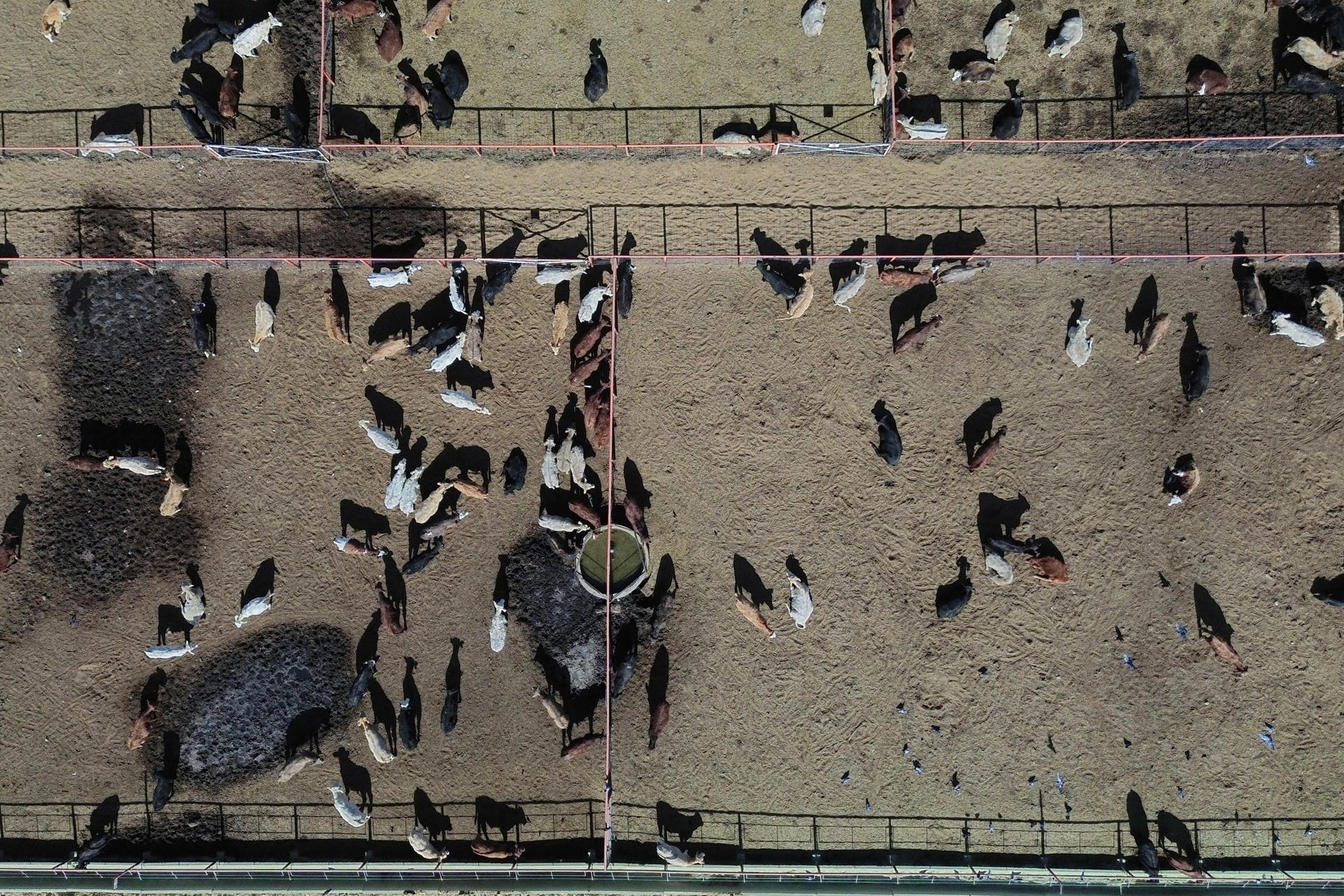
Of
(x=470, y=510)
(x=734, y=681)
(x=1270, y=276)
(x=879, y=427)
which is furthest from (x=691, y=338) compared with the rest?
(x=1270, y=276)

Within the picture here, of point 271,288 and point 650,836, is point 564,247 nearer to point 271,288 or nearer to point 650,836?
point 271,288

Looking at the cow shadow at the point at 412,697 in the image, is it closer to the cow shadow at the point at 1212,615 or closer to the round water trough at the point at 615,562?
the round water trough at the point at 615,562

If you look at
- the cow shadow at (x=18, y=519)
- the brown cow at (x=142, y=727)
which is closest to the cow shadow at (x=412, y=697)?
the brown cow at (x=142, y=727)

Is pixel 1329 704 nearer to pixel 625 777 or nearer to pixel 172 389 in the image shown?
pixel 625 777

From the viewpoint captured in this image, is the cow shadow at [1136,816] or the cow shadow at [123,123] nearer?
the cow shadow at [1136,816]

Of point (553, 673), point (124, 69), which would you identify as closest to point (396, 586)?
point (553, 673)
